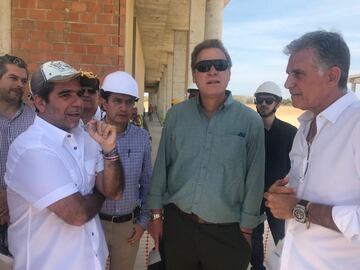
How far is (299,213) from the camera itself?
6.30 ft

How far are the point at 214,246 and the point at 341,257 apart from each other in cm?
105

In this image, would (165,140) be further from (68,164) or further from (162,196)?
(68,164)

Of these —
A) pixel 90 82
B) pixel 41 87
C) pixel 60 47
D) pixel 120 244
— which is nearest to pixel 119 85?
pixel 90 82

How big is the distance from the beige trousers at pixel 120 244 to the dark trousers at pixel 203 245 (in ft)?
1.16

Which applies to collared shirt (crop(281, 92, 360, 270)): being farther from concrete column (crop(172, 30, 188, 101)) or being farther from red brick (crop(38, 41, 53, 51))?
concrete column (crop(172, 30, 188, 101))

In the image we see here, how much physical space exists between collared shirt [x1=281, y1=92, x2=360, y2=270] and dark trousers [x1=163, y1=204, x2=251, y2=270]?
69 centimetres

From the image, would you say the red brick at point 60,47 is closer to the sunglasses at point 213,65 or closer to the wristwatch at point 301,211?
the sunglasses at point 213,65

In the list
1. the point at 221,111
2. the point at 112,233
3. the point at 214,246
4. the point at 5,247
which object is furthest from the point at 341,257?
the point at 5,247

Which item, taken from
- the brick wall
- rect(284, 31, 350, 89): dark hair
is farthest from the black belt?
the brick wall

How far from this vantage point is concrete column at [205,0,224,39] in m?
10.4

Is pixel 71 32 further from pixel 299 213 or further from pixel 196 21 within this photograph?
pixel 196 21

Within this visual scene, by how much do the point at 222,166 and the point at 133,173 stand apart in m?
0.73

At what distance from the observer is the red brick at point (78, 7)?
4.54 m

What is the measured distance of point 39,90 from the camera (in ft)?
6.96
